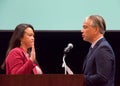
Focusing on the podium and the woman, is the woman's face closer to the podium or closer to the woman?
the woman

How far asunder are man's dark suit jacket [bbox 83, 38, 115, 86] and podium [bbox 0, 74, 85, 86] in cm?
20

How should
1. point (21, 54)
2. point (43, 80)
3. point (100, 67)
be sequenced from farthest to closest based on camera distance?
point (21, 54) < point (100, 67) < point (43, 80)

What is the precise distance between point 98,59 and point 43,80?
50 centimetres

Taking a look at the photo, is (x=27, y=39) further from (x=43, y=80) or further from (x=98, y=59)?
(x=43, y=80)

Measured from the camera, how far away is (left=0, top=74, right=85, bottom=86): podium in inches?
105

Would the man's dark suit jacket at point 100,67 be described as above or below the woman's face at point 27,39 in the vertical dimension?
below

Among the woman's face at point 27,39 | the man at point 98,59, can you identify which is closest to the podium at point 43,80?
the man at point 98,59

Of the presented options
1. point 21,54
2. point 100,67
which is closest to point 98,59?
point 100,67

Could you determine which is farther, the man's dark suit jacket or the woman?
the woman

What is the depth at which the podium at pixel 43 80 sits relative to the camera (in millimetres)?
2658

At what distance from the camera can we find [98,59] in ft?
9.68

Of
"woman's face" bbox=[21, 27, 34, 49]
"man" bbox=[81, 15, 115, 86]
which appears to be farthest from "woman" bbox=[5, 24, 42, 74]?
"man" bbox=[81, 15, 115, 86]

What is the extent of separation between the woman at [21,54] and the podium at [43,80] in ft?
1.73

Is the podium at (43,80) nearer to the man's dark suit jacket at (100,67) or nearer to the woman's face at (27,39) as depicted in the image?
the man's dark suit jacket at (100,67)
